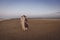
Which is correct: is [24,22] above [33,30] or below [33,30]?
above

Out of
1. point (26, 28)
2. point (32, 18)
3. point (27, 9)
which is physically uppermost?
point (27, 9)

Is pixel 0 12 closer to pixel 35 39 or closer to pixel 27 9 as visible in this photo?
pixel 27 9

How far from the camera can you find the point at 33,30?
1.14 m

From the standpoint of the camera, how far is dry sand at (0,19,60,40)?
1106 millimetres

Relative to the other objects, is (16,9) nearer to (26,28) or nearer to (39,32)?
(26,28)

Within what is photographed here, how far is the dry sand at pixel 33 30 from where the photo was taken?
111 centimetres

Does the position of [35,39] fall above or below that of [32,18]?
below

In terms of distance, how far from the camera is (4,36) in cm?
112

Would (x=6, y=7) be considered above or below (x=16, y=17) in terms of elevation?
above

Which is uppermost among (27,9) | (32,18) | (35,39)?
(27,9)

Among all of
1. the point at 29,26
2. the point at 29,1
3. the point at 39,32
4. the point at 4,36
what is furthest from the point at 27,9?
the point at 4,36

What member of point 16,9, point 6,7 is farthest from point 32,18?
point 6,7

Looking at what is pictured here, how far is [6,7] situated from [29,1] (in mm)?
277

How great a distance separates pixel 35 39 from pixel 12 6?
472 millimetres
